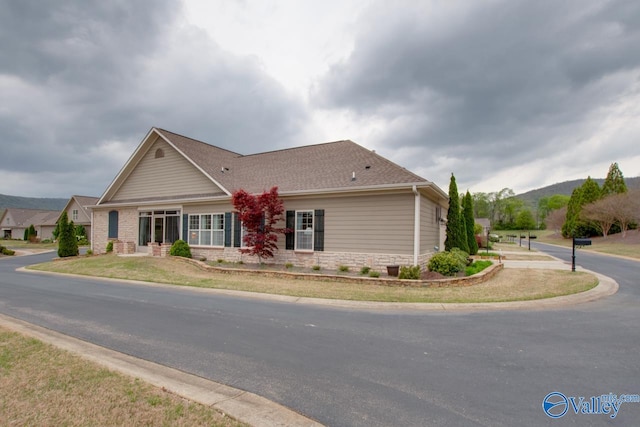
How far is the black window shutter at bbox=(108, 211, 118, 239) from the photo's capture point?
2170 cm

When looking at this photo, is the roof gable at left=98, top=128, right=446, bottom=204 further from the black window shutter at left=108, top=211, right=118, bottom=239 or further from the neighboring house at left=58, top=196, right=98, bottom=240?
the neighboring house at left=58, top=196, right=98, bottom=240

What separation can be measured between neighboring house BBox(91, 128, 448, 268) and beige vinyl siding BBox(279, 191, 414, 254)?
39 millimetres

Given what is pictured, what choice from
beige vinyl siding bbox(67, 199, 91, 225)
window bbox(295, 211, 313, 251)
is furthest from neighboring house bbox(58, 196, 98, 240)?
window bbox(295, 211, 313, 251)

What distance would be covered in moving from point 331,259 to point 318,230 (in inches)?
54.4

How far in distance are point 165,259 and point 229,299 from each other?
370 inches

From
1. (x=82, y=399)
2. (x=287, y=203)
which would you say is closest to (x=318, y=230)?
(x=287, y=203)

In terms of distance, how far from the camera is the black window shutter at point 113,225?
71.2 feet

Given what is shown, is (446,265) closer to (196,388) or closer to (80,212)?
(196,388)

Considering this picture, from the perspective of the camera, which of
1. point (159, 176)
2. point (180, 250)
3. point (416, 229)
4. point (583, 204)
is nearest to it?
point (416, 229)

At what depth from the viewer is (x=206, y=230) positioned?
17.9m

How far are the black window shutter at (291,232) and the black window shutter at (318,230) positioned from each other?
1.05m

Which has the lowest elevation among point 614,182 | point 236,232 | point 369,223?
point 236,232

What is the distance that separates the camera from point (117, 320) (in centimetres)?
728

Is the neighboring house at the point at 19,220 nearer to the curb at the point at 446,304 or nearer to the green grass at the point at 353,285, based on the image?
the green grass at the point at 353,285
